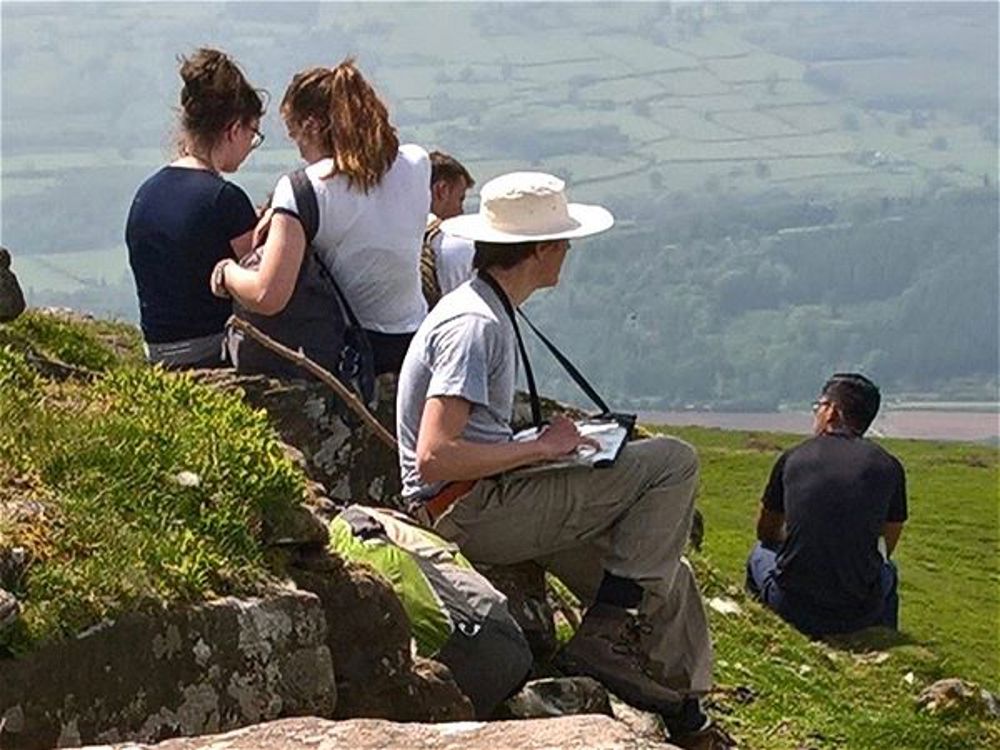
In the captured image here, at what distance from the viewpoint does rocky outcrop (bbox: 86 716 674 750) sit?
643 centimetres

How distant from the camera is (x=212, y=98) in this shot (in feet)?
46.5

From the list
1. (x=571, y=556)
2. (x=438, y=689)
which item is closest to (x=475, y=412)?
(x=571, y=556)

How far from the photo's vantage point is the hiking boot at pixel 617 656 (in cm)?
1179

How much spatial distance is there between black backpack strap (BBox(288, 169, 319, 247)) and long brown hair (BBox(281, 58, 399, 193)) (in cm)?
22

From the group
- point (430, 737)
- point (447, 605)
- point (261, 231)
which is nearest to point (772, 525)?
point (261, 231)

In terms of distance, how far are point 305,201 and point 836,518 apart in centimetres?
686

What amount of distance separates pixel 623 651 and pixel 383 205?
4.08 metres

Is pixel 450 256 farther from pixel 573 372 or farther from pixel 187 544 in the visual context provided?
pixel 187 544

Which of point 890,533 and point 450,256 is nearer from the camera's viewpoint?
point 450,256

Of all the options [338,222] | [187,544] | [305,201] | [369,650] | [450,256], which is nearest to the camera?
[187,544]

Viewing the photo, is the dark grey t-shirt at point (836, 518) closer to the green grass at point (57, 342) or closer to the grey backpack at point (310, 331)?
the grey backpack at point (310, 331)

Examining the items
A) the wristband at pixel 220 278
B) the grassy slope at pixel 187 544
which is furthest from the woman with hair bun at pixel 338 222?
the grassy slope at pixel 187 544

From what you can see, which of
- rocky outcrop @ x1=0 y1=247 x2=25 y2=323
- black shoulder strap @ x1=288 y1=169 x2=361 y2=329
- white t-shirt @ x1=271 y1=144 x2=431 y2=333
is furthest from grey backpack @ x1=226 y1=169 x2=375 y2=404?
rocky outcrop @ x1=0 y1=247 x2=25 y2=323

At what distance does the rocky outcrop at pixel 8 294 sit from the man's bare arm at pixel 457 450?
5668mm
